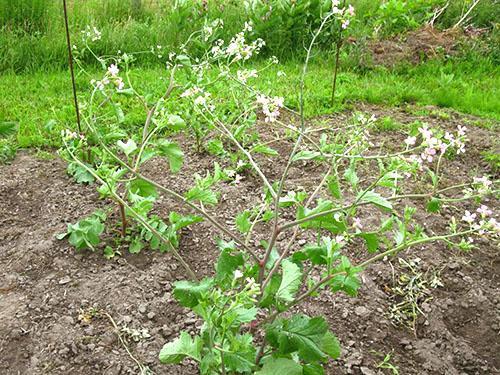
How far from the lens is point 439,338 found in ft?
8.60

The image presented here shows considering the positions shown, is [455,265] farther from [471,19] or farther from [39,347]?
[471,19]

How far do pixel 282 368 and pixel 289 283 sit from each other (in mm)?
279

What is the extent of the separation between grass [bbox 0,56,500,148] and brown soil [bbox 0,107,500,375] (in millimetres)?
1029

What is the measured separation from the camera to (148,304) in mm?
2648

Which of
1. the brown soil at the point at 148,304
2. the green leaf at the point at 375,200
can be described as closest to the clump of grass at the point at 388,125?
the brown soil at the point at 148,304

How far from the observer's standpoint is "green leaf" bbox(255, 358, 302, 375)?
1887 millimetres

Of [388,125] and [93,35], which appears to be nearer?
[93,35]

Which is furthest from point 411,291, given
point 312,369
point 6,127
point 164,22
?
point 164,22

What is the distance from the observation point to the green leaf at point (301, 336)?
187cm

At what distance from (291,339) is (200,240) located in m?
1.28

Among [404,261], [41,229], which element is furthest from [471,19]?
[41,229]

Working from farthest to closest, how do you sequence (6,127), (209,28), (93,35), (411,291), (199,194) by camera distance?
1. (93,35)
2. (209,28)
3. (411,291)
4. (6,127)
5. (199,194)

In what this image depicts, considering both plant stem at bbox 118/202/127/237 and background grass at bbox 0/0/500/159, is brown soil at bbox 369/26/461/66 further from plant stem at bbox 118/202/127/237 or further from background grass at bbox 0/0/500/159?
plant stem at bbox 118/202/127/237

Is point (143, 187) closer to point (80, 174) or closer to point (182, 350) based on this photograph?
point (182, 350)
